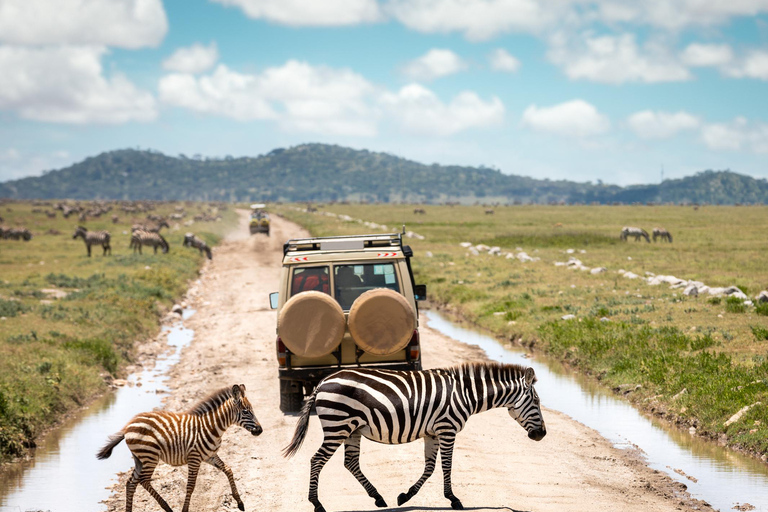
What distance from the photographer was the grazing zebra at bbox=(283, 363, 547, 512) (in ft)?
28.5

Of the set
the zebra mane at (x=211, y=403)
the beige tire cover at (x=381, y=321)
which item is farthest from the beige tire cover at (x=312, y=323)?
the zebra mane at (x=211, y=403)

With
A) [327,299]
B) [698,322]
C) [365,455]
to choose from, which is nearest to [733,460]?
[365,455]

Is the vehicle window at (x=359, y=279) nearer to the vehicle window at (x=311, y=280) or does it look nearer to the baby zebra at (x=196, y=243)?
the vehicle window at (x=311, y=280)

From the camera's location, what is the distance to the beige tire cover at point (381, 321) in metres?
11.8

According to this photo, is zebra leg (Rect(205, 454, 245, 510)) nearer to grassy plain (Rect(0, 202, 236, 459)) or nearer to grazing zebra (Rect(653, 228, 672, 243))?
grassy plain (Rect(0, 202, 236, 459))

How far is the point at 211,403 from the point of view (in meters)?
8.80

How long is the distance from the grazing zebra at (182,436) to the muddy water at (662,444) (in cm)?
652

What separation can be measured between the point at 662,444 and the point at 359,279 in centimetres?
603

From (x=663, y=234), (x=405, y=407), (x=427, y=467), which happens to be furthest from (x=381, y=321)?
(x=663, y=234)

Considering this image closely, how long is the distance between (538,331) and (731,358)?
6.63 metres

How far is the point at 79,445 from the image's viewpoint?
532 inches

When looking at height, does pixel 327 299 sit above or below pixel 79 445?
above

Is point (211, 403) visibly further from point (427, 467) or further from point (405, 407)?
point (427, 467)

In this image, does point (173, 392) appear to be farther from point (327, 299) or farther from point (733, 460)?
point (733, 460)
